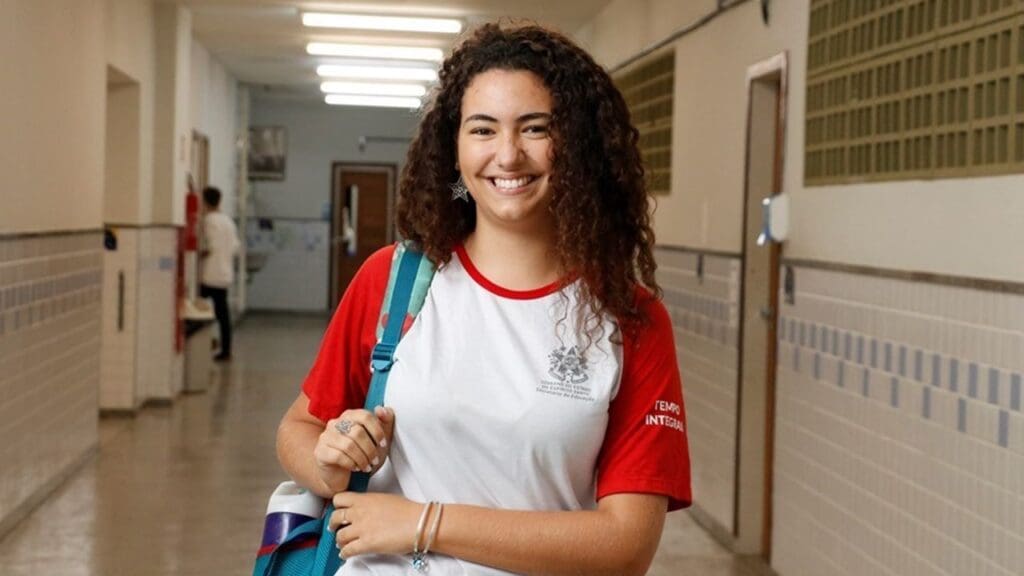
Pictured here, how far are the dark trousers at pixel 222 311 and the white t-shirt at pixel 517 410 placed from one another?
1261cm

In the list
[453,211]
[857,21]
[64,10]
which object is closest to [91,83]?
[64,10]

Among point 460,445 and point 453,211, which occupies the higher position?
point 453,211

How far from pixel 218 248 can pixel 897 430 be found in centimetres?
1022

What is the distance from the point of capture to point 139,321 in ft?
35.9

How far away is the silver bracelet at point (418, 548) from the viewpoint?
1854 mm

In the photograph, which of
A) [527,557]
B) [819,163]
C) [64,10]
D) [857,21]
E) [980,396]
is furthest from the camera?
[64,10]

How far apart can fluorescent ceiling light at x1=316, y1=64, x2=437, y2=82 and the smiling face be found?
13517mm

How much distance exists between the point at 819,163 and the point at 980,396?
182cm

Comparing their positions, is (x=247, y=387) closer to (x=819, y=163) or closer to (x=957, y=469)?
(x=819, y=163)

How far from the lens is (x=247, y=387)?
12.7 meters

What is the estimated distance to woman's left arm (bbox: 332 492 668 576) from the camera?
1852 mm

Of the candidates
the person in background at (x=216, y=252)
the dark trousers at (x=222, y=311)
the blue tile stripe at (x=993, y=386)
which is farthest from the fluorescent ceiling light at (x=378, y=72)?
the blue tile stripe at (x=993, y=386)

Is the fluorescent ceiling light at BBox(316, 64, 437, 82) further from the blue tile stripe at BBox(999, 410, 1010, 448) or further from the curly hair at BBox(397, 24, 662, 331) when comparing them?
the curly hair at BBox(397, 24, 662, 331)

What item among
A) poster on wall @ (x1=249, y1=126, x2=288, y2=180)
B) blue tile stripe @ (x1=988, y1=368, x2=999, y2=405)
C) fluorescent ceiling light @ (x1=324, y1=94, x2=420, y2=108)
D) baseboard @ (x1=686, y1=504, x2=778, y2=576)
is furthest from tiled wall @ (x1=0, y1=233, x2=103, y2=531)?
poster on wall @ (x1=249, y1=126, x2=288, y2=180)
